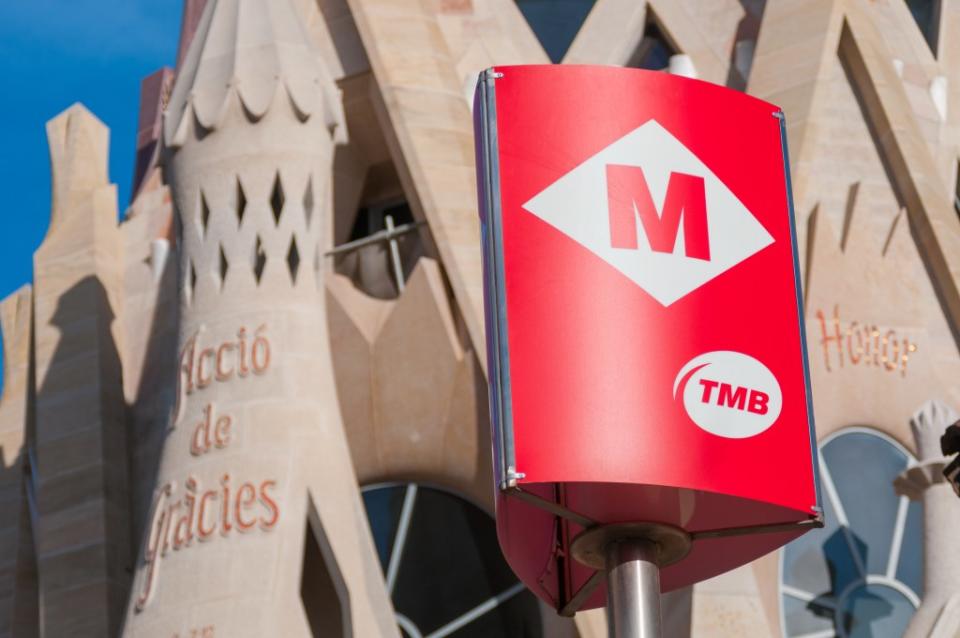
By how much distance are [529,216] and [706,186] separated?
0.88 metres

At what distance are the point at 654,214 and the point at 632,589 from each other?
5.71ft

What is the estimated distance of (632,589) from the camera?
26.7 feet

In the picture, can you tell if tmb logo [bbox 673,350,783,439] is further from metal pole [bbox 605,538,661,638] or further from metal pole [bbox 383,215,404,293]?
metal pole [bbox 383,215,404,293]

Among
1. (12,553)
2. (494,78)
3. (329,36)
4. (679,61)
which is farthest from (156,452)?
(494,78)

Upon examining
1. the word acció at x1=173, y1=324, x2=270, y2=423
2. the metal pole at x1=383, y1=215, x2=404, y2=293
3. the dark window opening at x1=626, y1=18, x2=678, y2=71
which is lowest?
the word acció at x1=173, y1=324, x2=270, y2=423

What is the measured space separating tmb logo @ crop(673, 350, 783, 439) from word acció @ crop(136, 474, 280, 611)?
815 cm

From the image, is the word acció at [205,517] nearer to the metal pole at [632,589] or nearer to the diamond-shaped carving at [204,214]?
the diamond-shaped carving at [204,214]

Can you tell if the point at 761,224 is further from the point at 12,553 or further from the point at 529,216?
the point at 12,553

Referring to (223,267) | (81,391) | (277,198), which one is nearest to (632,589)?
(223,267)

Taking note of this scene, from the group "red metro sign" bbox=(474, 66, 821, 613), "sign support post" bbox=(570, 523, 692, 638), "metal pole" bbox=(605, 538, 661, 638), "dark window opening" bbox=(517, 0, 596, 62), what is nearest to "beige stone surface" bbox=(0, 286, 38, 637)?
"dark window opening" bbox=(517, 0, 596, 62)

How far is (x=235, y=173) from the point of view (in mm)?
17297

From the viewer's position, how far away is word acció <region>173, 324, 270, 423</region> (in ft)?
54.7

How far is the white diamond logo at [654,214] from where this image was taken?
336 inches

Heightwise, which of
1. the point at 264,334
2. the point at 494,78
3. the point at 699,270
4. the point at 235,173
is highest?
the point at 235,173
